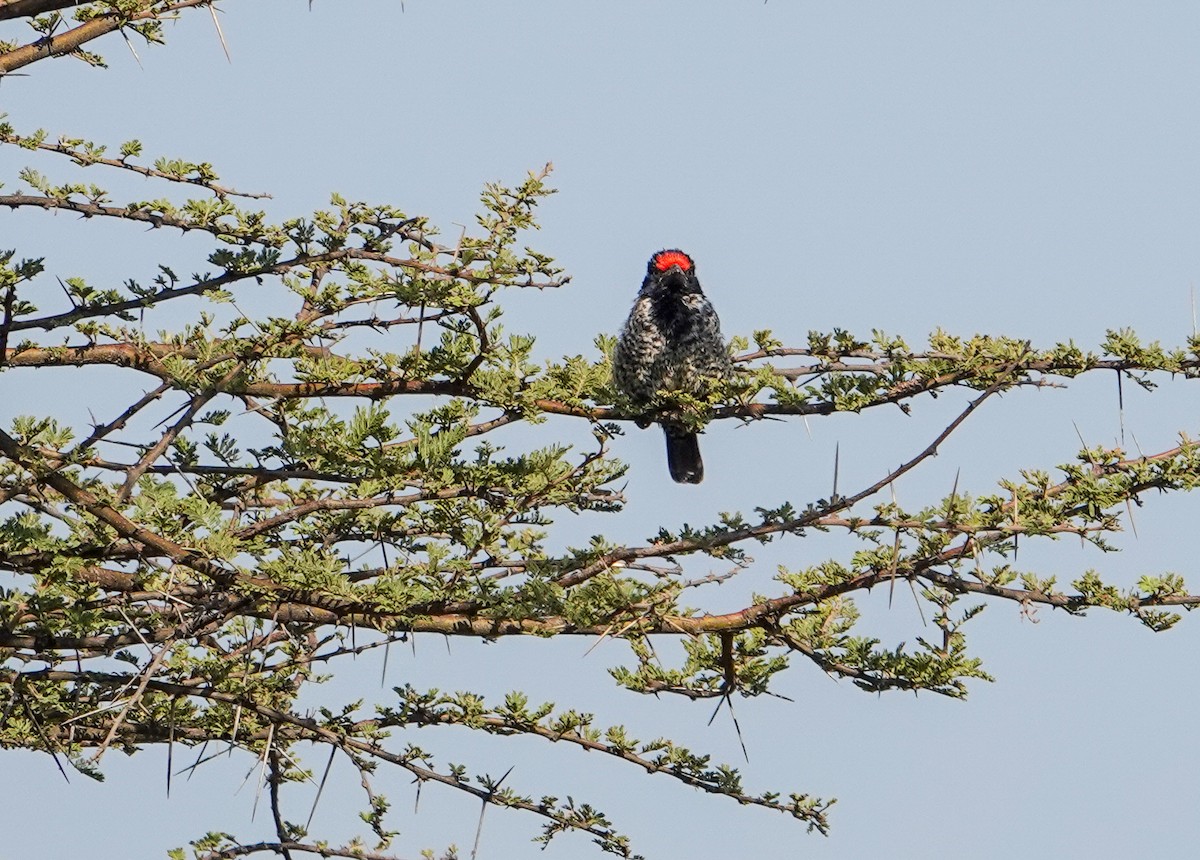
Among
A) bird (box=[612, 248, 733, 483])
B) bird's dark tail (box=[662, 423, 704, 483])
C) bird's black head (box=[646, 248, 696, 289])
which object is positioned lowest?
bird's dark tail (box=[662, 423, 704, 483])

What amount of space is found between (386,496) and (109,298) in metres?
1.12

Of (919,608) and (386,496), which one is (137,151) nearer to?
(386,496)

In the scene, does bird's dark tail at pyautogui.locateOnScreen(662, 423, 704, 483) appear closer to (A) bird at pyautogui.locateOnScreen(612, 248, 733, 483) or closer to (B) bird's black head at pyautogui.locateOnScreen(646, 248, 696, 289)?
(A) bird at pyautogui.locateOnScreen(612, 248, 733, 483)

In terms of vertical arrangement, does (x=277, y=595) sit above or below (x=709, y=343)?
below

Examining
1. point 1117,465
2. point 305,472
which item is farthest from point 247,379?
point 1117,465

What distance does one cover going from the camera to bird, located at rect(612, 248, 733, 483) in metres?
8.00

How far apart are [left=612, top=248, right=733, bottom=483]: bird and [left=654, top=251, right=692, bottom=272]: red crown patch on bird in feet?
0.67

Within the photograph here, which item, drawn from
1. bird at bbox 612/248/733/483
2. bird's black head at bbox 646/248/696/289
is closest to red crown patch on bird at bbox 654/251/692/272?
bird's black head at bbox 646/248/696/289

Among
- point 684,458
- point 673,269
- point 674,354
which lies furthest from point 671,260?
point 684,458

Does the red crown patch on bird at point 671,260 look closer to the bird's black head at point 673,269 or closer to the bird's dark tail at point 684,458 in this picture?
the bird's black head at point 673,269

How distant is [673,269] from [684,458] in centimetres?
103

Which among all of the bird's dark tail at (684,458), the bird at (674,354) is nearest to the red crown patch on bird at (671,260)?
the bird at (674,354)

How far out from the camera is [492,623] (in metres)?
5.16

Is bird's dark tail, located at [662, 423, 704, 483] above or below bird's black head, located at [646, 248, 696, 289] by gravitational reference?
below
